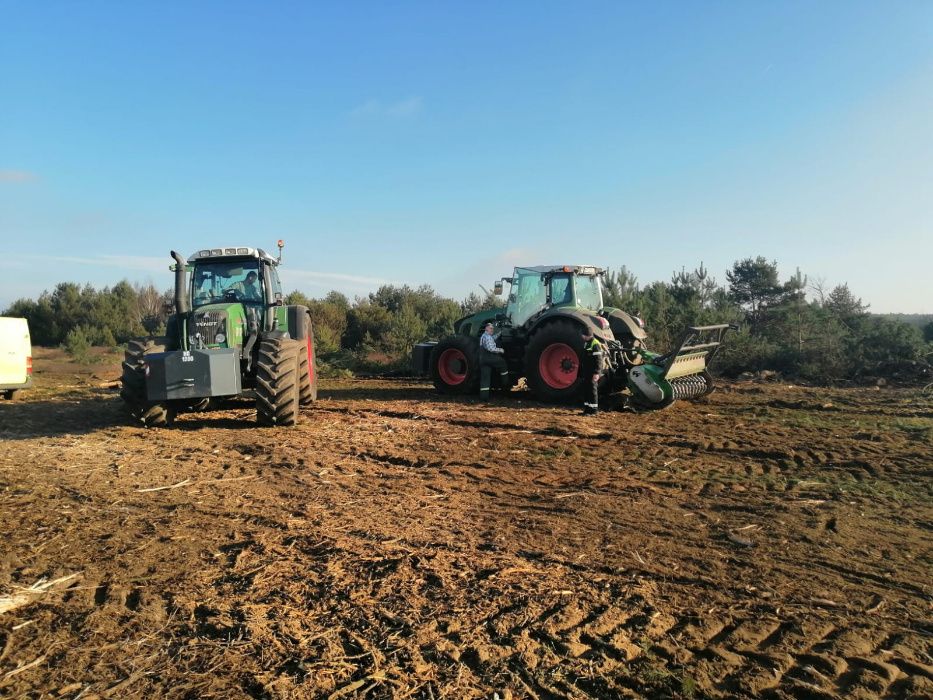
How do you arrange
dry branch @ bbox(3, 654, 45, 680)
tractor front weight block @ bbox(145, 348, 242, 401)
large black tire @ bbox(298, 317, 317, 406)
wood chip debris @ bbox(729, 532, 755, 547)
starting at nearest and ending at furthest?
dry branch @ bbox(3, 654, 45, 680) → wood chip debris @ bbox(729, 532, 755, 547) → tractor front weight block @ bbox(145, 348, 242, 401) → large black tire @ bbox(298, 317, 317, 406)

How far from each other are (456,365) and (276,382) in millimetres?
4780

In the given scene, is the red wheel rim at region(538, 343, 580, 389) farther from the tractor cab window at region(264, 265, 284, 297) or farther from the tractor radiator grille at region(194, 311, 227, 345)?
the tractor radiator grille at region(194, 311, 227, 345)

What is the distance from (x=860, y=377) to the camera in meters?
14.7

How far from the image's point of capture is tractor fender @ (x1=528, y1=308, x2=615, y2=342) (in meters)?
10.6

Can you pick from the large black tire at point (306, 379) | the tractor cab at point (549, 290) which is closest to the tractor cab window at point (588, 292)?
the tractor cab at point (549, 290)

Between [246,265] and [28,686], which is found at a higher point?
[246,265]

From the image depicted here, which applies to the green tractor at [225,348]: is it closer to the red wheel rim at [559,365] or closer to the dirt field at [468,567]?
the dirt field at [468,567]

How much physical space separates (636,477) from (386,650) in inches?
149

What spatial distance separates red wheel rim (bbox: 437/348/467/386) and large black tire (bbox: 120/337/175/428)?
207 inches

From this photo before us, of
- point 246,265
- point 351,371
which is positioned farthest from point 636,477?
point 351,371

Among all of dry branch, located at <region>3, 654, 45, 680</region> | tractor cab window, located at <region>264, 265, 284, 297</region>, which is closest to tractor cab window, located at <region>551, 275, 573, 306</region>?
tractor cab window, located at <region>264, 265, 284, 297</region>

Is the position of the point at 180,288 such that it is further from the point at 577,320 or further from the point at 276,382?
the point at 577,320

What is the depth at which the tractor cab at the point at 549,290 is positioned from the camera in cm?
1153

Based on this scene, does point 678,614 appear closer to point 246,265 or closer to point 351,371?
point 246,265
